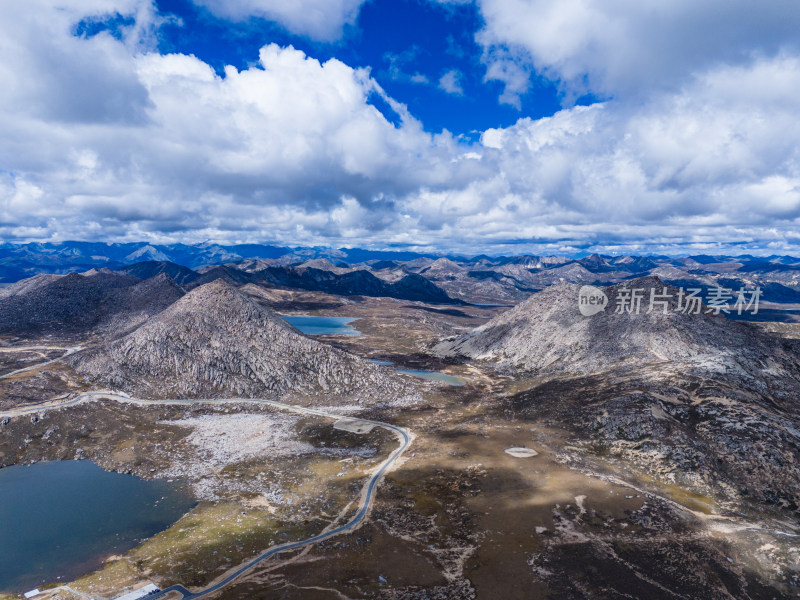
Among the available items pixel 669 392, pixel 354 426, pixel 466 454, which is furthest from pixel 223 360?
pixel 669 392

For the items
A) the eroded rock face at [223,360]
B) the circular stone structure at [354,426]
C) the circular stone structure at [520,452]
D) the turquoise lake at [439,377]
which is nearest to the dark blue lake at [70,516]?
the eroded rock face at [223,360]

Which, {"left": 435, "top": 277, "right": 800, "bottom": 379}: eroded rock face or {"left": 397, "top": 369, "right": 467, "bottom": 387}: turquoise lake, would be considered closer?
{"left": 435, "top": 277, "right": 800, "bottom": 379}: eroded rock face

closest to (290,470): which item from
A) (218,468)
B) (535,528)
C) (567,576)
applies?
(218,468)

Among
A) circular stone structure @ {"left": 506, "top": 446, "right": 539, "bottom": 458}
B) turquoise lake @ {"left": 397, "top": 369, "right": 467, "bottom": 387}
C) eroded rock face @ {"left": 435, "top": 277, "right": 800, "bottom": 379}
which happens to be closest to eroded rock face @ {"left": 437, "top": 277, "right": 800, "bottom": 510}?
eroded rock face @ {"left": 435, "top": 277, "right": 800, "bottom": 379}

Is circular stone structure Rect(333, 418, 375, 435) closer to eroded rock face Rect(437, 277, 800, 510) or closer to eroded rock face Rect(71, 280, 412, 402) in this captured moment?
eroded rock face Rect(71, 280, 412, 402)

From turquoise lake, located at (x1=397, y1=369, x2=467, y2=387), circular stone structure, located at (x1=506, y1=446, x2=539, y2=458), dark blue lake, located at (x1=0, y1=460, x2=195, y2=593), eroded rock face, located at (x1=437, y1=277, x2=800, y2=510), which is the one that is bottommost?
turquoise lake, located at (x1=397, y1=369, x2=467, y2=387)

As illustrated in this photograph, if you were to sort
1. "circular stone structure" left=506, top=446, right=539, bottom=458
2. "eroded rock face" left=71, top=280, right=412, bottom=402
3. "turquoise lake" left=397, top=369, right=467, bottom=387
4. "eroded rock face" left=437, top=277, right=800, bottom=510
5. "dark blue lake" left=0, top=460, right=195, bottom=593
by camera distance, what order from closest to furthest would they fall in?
"dark blue lake" left=0, top=460, right=195, bottom=593 → "eroded rock face" left=437, top=277, right=800, bottom=510 → "circular stone structure" left=506, top=446, right=539, bottom=458 → "eroded rock face" left=71, top=280, right=412, bottom=402 → "turquoise lake" left=397, top=369, right=467, bottom=387
